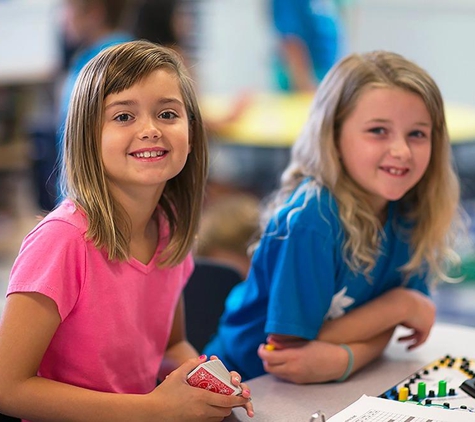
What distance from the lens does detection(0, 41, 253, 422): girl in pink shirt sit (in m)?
1.21

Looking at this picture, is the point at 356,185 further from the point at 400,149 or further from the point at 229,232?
the point at 229,232

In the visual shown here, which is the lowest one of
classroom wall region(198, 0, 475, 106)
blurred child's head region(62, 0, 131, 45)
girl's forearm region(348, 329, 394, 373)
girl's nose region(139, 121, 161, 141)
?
girl's forearm region(348, 329, 394, 373)

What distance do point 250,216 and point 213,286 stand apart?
0.75 m

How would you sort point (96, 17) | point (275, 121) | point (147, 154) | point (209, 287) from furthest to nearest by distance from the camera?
point (275, 121)
point (96, 17)
point (209, 287)
point (147, 154)

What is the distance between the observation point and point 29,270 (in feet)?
4.03


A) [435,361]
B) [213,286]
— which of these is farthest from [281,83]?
[435,361]

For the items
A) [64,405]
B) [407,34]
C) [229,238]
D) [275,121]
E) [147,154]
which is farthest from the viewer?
[407,34]

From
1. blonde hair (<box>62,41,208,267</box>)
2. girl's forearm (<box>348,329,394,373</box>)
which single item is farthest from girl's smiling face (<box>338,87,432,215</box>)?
blonde hair (<box>62,41,208,267</box>)

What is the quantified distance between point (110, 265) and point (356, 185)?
54 cm

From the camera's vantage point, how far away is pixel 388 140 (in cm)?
159

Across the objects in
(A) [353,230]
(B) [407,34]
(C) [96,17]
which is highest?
(B) [407,34]

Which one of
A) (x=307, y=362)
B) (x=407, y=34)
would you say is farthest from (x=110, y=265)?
(x=407, y=34)

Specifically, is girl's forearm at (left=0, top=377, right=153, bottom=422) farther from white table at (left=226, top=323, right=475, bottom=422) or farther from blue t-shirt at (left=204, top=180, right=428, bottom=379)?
blue t-shirt at (left=204, top=180, right=428, bottom=379)

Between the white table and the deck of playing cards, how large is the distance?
2.6 inches
